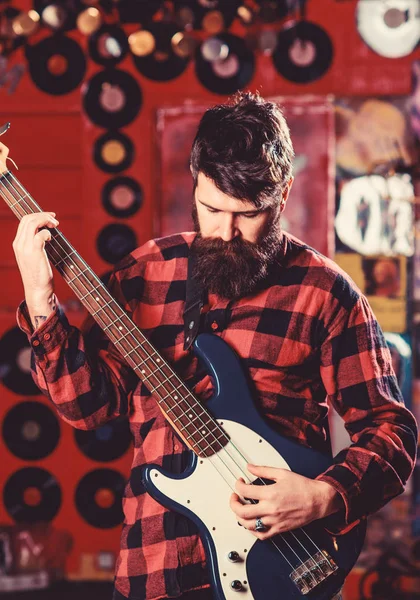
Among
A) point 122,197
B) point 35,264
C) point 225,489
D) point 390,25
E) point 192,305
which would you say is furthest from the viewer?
point 122,197

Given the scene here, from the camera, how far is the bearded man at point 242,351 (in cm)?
142

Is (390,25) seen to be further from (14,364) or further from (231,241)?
(14,364)

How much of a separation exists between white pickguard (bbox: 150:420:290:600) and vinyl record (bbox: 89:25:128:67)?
2.21 metres

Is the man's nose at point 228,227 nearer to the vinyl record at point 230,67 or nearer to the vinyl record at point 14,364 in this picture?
the vinyl record at point 230,67

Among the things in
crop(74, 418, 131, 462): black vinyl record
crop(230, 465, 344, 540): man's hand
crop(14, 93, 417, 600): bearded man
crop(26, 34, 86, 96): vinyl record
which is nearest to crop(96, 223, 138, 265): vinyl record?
crop(26, 34, 86, 96): vinyl record

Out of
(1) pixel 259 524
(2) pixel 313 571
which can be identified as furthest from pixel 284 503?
(2) pixel 313 571

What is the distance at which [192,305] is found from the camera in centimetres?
156

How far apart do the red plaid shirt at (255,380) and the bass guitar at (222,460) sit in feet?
0.17

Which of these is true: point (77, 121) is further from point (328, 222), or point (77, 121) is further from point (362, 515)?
point (362, 515)

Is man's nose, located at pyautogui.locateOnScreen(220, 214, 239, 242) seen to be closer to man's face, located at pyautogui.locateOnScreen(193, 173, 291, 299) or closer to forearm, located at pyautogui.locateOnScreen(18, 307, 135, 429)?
man's face, located at pyautogui.locateOnScreen(193, 173, 291, 299)

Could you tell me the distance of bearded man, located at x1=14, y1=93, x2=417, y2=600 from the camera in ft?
4.67

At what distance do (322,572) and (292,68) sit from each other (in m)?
2.33

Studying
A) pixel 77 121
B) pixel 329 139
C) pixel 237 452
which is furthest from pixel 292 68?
pixel 237 452

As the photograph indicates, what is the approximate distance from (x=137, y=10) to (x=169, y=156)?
0.68 metres
